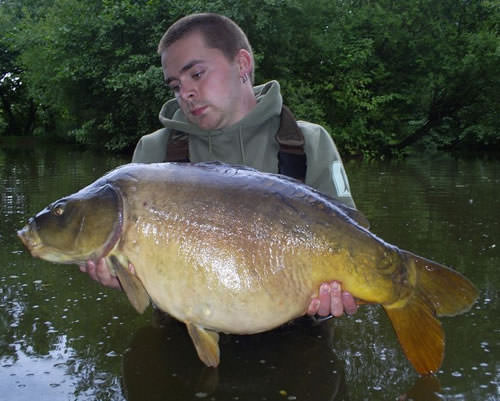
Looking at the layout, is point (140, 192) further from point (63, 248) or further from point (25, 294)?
point (25, 294)

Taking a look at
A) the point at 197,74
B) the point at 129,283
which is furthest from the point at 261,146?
the point at 129,283

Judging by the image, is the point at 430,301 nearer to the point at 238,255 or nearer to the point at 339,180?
the point at 238,255

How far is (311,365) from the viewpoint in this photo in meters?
2.56

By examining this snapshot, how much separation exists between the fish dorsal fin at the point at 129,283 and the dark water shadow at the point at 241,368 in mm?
528

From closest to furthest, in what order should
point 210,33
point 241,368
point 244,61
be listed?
point 241,368
point 210,33
point 244,61

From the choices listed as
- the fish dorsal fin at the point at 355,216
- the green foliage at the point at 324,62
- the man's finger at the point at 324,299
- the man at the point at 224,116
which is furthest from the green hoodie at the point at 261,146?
the green foliage at the point at 324,62

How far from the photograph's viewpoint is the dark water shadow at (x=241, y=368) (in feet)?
→ 7.59

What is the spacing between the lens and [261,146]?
2.92 meters

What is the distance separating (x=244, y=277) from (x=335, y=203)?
448 mm

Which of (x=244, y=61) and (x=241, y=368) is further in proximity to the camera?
(x=244, y=61)

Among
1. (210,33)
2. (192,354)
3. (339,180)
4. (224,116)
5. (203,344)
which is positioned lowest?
(192,354)

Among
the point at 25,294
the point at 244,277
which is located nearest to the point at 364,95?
the point at 25,294

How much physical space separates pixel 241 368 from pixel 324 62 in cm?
1663

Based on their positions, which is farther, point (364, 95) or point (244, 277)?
point (364, 95)
